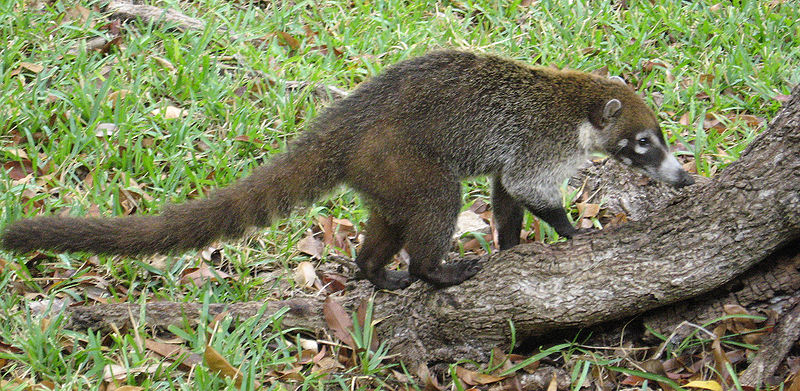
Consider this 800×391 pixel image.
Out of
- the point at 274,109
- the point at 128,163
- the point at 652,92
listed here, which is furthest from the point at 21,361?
the point at 652,92

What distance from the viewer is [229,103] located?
6.31 meters

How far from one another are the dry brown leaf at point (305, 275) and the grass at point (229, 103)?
0.09m

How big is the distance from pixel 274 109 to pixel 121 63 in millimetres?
1252

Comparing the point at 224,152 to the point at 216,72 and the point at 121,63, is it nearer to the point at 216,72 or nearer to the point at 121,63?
the point at 216,72

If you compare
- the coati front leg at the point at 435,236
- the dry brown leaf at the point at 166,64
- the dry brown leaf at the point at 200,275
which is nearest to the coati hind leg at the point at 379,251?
the coati front leg at the point at 435,236

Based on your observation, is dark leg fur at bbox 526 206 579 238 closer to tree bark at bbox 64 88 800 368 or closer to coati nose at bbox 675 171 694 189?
tree bark at bbox 64 88 800 368

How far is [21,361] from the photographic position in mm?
4164

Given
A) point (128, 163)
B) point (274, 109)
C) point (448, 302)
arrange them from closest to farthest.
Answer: point (448, 302)
point (128, 163)
point (274, 109)

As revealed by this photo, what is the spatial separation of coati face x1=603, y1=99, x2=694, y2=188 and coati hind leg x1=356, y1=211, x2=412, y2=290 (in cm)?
137

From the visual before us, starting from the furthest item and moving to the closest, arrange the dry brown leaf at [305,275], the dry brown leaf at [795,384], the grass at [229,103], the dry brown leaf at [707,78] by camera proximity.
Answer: the dry brown leaf at [707,78] → the dry brown leaf at [305,275] → the grass at [229,103] → the dry brown leaf at [795,384]

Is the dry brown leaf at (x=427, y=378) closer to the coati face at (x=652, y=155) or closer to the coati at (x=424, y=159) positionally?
the coati at (x=424, y=159)

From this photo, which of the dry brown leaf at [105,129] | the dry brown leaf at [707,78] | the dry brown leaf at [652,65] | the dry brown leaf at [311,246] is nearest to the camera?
the dry brown leaf at [311,246]

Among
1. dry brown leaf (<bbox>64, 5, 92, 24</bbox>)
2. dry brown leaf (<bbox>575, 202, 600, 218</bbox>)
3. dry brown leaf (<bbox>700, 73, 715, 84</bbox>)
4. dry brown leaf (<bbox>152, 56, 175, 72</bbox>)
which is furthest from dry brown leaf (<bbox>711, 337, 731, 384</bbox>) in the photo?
dry brown leaf (<bbox>64, 5, 92, 24</bbox>)

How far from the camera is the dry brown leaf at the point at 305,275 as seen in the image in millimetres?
5109
